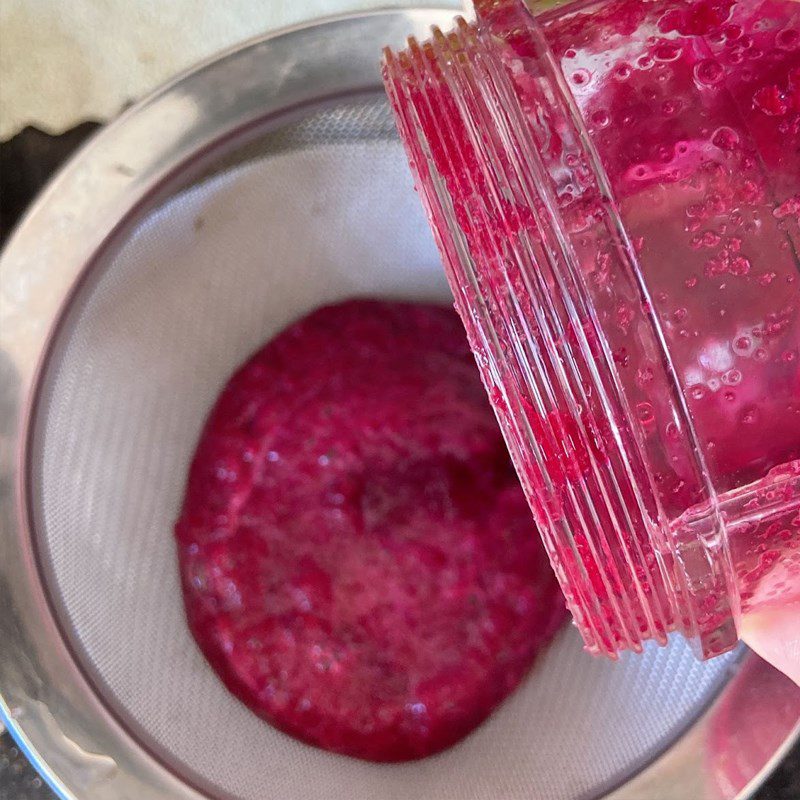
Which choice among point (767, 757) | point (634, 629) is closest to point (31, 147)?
point (634, 629)

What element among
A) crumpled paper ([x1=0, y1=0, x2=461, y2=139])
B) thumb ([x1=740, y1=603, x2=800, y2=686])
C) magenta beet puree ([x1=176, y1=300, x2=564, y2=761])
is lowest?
thumb ([x1=740, y1=603, x2=800, y2=686])

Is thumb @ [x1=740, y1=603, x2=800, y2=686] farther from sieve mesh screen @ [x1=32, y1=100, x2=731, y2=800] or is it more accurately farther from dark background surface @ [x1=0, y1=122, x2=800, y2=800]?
dark background surface @ [x1=0, y1=122, x2=800, y2=800]

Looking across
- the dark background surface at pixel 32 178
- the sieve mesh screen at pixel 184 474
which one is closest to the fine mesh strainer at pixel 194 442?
the sieve mesh screen at pixel 184 474

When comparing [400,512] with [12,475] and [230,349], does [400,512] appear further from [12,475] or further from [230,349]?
[12,475]

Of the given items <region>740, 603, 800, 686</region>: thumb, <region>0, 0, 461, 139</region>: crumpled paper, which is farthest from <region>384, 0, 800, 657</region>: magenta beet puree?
<region>0, 0, 461, 139</region>: crumpled paper

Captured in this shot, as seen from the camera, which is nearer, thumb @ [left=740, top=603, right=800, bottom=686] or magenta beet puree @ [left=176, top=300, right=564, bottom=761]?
thumb @ [left=740, top=603, right=800, bottom=686]

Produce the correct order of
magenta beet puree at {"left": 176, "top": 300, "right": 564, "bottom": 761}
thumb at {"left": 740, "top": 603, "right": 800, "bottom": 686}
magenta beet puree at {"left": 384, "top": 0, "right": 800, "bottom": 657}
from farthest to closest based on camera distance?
magenta beet puree at {"left": 176, "top": 300, "right": 564, "bottom": 761}, thumb at {"left": 740, "top": 603, "right": 800, "bottom": 686}, magenta beet puree at {"left": 384, "top": 0, "right": 800, "bottom": 657}

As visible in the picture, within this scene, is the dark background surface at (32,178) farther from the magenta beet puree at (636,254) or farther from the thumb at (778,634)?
the magenta beet puree at (636,254)

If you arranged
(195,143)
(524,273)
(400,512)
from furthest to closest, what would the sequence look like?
(400,512)
(195,143)
(524,273)
